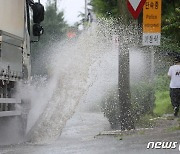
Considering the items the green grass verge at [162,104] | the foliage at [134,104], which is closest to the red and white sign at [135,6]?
the foliage at [134,104]

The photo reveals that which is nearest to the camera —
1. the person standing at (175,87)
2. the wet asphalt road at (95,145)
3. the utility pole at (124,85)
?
the wet asphalt road at (95,145)

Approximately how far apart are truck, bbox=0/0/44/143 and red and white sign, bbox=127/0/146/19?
2.13 meters

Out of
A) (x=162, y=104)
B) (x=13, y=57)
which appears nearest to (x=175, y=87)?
(x=162, y=104)

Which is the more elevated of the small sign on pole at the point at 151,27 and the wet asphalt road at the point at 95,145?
the small sign on pole at the point at 151,27

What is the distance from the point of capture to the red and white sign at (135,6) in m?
12.7

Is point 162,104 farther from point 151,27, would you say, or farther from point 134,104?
point 151,27

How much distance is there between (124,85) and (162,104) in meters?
6.86

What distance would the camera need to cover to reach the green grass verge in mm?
18300

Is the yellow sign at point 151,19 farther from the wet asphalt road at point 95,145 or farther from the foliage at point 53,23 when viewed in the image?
the foliage at point 53,23

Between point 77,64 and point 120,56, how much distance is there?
95 centimetres

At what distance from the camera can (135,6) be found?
12.7 meters

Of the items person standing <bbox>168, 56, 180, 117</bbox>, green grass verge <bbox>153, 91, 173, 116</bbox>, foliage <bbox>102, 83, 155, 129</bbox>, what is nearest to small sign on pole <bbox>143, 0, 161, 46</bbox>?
foliage <bbox>102, 83, 155, 129</bbox>

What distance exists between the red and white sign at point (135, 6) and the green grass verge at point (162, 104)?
505cm

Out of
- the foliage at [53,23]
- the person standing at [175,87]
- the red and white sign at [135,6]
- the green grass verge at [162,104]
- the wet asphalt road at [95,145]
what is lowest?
the wet asphalt road at [95,145]
